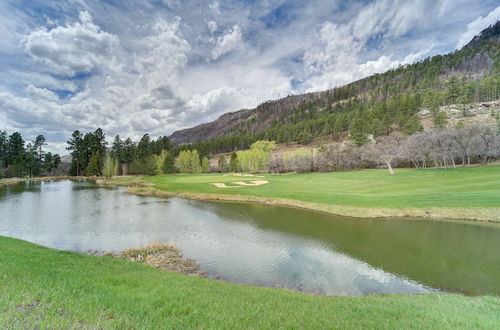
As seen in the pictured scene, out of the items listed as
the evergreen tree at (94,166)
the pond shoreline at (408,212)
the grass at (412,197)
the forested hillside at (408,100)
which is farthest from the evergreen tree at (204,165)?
the pond shoreline at (408,212)

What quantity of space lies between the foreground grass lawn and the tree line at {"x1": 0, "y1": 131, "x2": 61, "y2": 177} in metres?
101

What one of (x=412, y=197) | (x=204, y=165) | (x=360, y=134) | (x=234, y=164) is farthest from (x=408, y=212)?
(x=204, y=165)

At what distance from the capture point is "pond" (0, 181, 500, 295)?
10406mm

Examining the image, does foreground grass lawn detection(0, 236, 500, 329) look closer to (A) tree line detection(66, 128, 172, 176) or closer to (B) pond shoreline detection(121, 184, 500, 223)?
(B) pond shoreline detection(121, 184, 500, 223)

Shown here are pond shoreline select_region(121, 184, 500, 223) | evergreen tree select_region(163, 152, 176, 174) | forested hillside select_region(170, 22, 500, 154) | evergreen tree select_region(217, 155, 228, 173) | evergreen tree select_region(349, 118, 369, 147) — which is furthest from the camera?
forested hillside select_region(170, 22, 500, 154)

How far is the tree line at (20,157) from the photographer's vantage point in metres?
77.4

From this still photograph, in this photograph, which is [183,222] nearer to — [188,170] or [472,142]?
[472,142]

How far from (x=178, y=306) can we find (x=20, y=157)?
108619 mm

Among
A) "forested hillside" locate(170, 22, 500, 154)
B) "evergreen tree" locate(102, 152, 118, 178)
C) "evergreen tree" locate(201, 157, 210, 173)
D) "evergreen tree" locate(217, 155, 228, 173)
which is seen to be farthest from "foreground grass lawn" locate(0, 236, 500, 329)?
"evergreen tree" locate(217, 155, 228, 173)

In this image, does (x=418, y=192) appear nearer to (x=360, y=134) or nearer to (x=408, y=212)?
(x=408, y=212)

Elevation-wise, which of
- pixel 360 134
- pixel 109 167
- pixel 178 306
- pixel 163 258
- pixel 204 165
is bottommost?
pixel 163 258

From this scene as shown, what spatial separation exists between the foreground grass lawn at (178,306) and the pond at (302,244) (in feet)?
10.1

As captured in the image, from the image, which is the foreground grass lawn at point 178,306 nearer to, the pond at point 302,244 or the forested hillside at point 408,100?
the pond at point 302,244

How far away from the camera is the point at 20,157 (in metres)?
78.2
